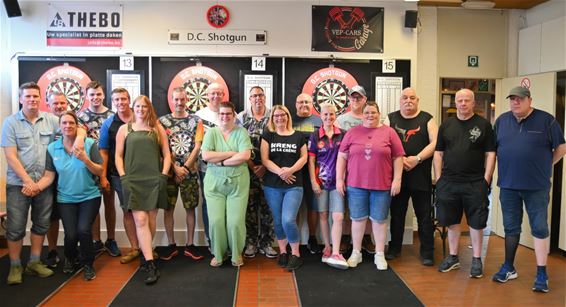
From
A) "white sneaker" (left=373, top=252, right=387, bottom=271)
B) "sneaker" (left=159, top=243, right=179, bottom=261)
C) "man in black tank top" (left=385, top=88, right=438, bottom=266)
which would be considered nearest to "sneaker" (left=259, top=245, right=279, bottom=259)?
"sneaker" (left=159, top=243, right=179, bottom=261)

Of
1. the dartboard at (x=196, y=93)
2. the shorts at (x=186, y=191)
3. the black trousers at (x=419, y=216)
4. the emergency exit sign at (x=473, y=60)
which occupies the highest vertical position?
the emergency exit sign at (x=473, y=60)

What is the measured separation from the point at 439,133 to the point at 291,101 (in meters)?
1.64

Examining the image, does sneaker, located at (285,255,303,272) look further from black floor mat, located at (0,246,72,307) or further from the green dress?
black floor mat, located at (0,246,72,307)

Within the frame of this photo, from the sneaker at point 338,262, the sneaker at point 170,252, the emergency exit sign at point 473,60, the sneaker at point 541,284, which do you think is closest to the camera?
the sneaker at point 541,284

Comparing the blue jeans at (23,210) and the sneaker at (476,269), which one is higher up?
the blue jeans at (23,210)

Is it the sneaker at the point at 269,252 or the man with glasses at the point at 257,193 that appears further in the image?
the sneaker at the point at 269,252

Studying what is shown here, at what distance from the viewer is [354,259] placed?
3.93 metres

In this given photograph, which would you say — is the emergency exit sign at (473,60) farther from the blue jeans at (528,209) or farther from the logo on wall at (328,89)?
the blue jeans at (528,209)

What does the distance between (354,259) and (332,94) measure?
5.96 ft

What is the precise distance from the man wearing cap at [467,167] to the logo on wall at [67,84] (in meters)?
3.72

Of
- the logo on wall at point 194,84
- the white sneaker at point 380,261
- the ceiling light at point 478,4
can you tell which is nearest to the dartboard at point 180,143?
the logo on wall at point 194,84

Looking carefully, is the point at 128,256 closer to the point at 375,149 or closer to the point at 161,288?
the point at 161,288

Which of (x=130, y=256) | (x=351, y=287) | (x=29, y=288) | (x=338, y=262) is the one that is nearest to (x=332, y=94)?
(x=338, y=262)

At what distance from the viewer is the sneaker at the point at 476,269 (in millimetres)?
3688
